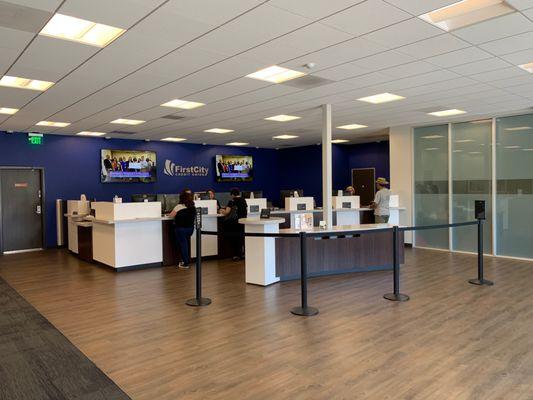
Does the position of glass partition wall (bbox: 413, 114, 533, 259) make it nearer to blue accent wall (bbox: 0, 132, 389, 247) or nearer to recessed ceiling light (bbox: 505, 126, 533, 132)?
recessed ceiling light (bbox: 505, 126, 533, 132)

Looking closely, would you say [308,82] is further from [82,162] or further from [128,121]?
[82,162]

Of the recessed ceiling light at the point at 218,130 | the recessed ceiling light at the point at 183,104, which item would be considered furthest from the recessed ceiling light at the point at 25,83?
the recessed ceiling light at the point at 218,130

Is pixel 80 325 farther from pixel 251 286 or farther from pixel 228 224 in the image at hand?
pixel 228 224

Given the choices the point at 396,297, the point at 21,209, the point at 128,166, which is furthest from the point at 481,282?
the point at 21,209

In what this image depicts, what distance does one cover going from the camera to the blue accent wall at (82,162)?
1055 centimetres

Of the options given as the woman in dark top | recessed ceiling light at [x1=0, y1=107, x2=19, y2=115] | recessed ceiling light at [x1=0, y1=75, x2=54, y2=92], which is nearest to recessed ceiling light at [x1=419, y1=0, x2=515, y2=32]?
recessed ceiling light at [x1=0, y1=75, x2=54, y2=92]

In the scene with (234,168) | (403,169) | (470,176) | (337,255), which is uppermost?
(234,168)

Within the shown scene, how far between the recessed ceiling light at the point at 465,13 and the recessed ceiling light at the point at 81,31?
9.54ft

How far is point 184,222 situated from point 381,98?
4167 mm

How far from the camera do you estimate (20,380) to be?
10.9 ft

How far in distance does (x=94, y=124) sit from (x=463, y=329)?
27.2ft

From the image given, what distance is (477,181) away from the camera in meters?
9.32

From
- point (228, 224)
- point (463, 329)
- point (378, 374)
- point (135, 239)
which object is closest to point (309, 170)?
point (228, 224)

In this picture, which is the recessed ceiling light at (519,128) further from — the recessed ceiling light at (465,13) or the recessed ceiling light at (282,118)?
the recessed ceiling light at (465,13)
